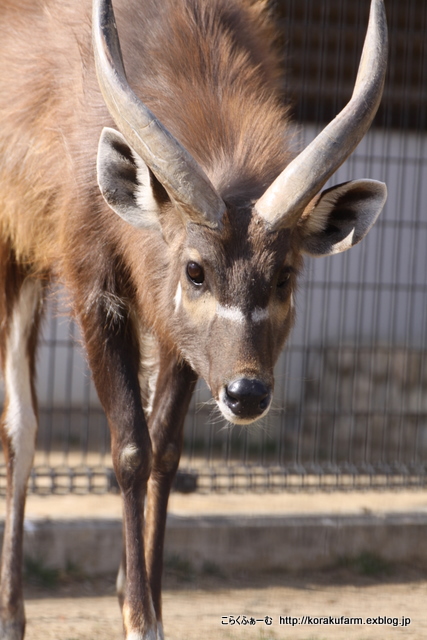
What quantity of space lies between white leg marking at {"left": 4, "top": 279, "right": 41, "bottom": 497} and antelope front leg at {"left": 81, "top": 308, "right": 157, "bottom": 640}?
94cm

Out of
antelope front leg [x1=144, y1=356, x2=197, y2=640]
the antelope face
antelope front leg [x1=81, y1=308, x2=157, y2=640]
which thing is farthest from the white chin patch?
antelope front leg [x1=144, y1=356, x2=197, y2=640]

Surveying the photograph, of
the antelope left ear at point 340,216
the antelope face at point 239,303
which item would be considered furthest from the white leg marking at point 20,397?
the antelope left ear at point 340,216

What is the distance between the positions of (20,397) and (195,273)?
180 centimetres

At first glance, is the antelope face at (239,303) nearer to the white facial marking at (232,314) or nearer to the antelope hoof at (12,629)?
the white facial marking at (232,314)

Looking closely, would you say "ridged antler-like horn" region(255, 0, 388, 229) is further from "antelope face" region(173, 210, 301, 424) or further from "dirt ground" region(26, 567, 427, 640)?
"dirt ground" region(26, 567, 427, 640)

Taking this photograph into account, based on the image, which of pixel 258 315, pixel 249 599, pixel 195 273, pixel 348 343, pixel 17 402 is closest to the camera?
pixel 258 315

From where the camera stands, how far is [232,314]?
3.18 meters

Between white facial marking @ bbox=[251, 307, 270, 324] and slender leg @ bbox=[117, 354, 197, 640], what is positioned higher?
white facial marking @ bbox=[251, 307, 270, 324]

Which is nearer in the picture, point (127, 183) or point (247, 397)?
point (247, 397)

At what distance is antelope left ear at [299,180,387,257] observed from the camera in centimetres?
347

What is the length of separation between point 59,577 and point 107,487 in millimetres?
834

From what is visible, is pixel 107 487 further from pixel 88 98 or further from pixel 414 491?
pixel 88 98

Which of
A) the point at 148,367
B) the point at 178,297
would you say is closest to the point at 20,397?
the point at 148,367

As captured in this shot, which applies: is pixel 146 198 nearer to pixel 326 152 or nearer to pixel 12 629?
pixel 326 152
